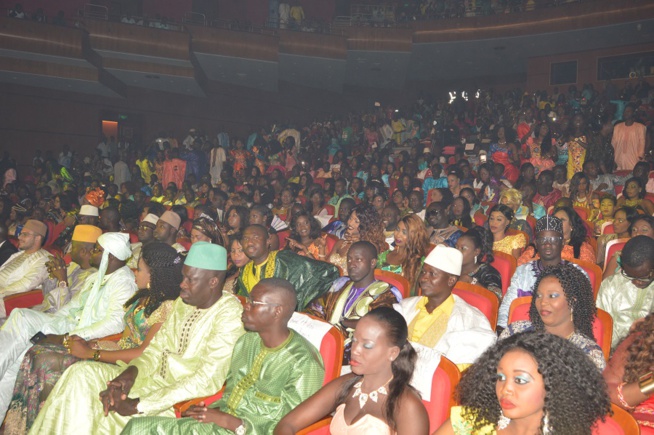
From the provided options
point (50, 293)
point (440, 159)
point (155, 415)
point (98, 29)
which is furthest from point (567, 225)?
point (98, 29)

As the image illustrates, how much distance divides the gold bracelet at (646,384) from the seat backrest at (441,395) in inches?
27.3

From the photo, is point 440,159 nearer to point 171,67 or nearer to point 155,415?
point 171,67

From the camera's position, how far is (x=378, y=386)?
2.47 metres

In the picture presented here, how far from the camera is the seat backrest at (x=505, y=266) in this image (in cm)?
475

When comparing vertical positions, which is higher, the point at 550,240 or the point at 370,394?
the point at 550,240

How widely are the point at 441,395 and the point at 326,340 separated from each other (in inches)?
27.2

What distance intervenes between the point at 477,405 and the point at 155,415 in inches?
66.6

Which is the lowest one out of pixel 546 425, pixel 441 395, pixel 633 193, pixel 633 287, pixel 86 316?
→ pixel 86 316

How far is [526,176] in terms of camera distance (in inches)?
336

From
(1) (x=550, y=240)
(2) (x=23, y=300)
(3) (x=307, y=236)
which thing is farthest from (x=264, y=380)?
(3) (x=307, y=236)

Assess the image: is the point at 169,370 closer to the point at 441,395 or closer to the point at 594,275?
the point at 441,395

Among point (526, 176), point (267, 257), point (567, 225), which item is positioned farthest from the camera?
point (526, 176)

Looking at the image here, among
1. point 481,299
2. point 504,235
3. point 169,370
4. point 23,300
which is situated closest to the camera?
point 169,370

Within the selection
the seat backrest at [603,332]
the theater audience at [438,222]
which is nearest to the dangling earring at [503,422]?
the seat backrest at [603,332]
